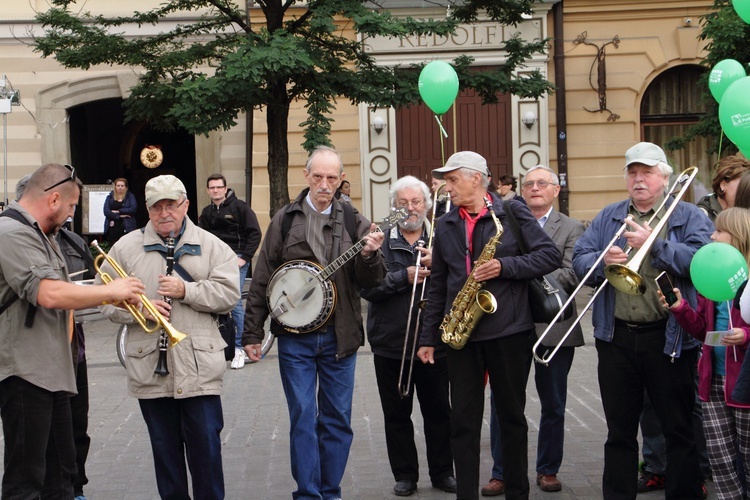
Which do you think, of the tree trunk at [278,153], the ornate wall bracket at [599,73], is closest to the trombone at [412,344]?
the tree trunk at [278,153]

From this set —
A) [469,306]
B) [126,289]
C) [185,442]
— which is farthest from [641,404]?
[126,289]

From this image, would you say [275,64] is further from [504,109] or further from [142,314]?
[142,314]

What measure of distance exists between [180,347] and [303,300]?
856mm

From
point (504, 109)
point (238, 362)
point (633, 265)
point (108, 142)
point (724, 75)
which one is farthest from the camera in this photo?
point (108, 142)

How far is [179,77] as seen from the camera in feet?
47.3

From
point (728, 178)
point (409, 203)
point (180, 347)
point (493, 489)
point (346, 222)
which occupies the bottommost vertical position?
point (493, 489)

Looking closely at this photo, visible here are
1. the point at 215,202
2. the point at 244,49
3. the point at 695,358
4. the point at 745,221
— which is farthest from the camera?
the point at 244,49

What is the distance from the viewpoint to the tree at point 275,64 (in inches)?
509

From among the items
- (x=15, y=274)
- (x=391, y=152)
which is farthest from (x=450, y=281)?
(x=391, y=152)

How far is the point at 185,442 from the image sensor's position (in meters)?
5.75

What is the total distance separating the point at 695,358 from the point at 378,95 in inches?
340

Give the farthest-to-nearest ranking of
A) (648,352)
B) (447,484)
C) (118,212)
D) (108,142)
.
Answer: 1. (108,142)
2. (118,212)
3. (447,484)
4. (648,352)

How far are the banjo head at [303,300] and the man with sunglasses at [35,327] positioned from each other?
1151 millimetres

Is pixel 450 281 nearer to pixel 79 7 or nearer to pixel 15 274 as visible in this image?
pixel 15 274
